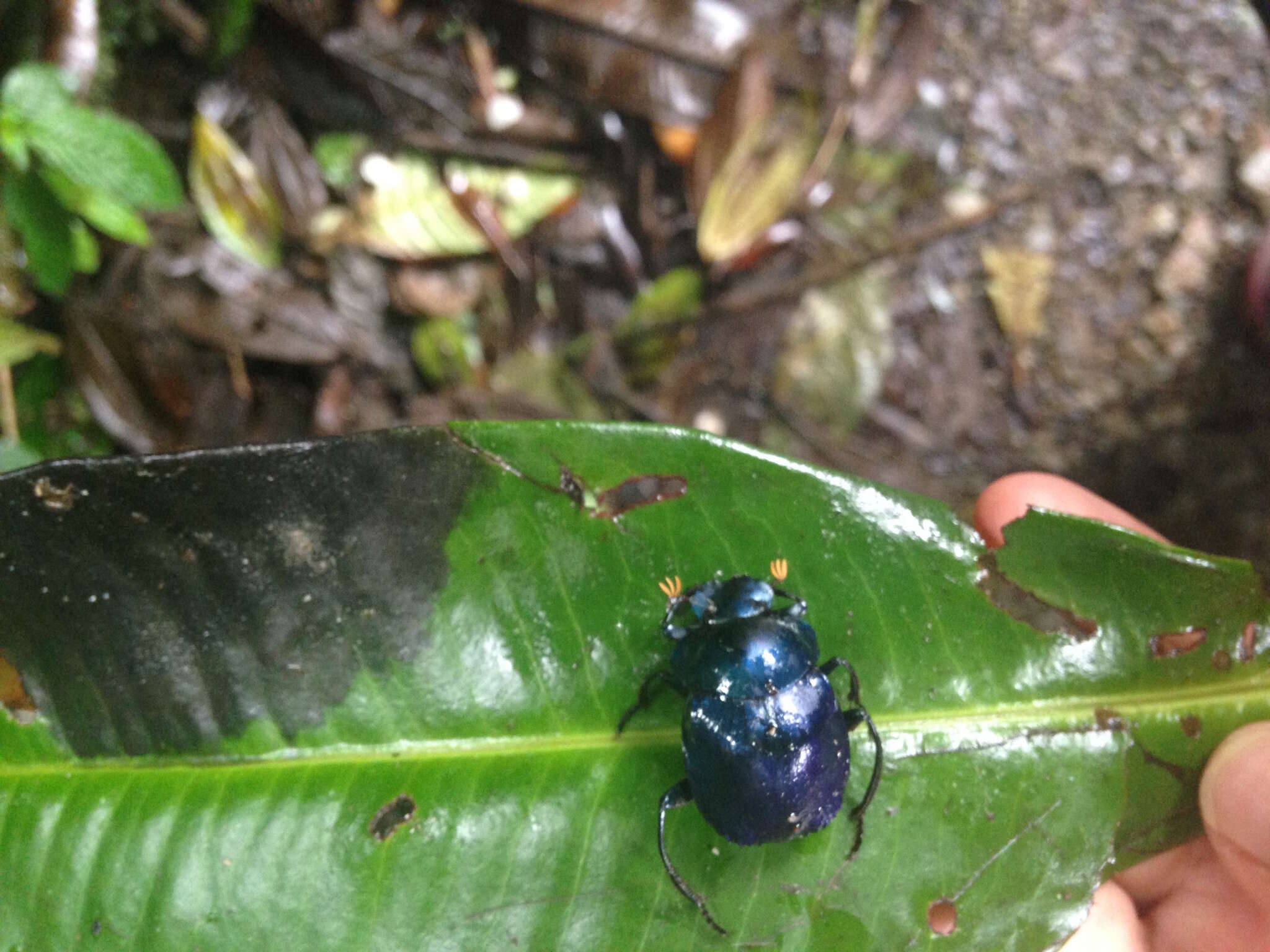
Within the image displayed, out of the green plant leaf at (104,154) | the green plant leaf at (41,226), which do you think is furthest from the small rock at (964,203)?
the green plant leaf at (41,226)

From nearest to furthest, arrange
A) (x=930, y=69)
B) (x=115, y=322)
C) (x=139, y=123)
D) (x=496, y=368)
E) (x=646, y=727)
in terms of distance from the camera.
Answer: (x=646, y=727), (x=115, y=322), (x=139, y=123), (x=496, y=368), (x=930, y=69)

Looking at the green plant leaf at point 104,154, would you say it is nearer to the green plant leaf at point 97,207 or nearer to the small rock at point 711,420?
the green plant leaf at point 97,207

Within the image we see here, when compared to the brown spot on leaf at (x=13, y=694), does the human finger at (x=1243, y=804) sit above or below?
below

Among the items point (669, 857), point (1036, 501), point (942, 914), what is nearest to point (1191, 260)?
point (1036, 501)

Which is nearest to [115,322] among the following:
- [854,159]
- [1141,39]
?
[854,159]

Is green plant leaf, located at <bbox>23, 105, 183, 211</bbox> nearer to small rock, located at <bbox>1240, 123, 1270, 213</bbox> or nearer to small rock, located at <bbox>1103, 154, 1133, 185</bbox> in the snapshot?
small rock, located at <bbox>1103, 154, 1133, 185</bbox>

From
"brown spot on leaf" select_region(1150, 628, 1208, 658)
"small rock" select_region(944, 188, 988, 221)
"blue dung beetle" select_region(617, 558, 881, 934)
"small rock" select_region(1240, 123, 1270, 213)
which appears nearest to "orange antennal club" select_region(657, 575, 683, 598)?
"blue dung beetle" select_region(617, 558, 881, 934)

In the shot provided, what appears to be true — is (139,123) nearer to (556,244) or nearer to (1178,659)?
(556,244)
